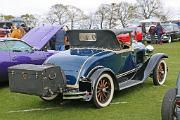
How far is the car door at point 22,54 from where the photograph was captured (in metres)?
10.7

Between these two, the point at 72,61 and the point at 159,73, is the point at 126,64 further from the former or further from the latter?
the point at 72,61

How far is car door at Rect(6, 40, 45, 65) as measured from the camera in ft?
35.2

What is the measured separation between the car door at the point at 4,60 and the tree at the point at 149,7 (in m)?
64.1

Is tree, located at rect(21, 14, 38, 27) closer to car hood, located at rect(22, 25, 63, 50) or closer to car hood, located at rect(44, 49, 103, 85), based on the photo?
car hood, located at rect(22, 25, 63, 50)

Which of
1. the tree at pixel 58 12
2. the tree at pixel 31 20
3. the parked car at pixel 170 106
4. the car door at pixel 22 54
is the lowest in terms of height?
the parked car at pixel 170 106

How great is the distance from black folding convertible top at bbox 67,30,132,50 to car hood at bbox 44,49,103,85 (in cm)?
65

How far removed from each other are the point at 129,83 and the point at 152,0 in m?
66.7

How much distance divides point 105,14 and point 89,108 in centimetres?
5782

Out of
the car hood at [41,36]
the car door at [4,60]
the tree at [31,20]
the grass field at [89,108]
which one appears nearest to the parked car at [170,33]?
the car hood at [41,36]

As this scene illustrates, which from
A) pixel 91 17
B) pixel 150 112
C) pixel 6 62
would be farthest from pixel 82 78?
pixel 91 17

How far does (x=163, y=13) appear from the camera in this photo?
243ft

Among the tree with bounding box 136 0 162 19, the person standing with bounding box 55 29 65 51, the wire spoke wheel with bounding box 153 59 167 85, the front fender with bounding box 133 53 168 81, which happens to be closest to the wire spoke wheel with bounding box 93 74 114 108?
the front fender with bounding box 133 53 168 81

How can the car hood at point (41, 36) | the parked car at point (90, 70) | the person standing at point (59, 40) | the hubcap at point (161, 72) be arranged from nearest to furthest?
the parked car at point (90, 70) < the hubcap at point (161, 72) < the car hood at point (41, 36) < the person standing at point (59, 40)

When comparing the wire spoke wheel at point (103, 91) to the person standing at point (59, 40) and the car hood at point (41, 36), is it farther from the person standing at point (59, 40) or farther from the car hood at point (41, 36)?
the person standing at point (59, 40)
